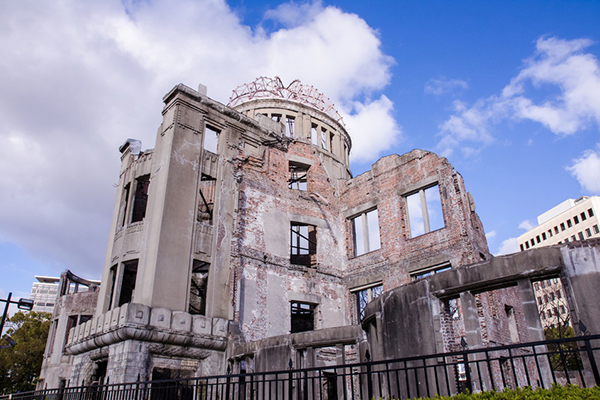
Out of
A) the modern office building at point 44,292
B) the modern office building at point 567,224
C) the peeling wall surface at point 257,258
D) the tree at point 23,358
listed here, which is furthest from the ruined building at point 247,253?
the modern office building at point 44,292

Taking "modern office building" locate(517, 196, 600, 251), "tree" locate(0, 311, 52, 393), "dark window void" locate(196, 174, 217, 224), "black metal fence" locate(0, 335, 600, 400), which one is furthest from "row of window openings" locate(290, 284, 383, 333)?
"modern office building" locate(517, 196, 600, 251)

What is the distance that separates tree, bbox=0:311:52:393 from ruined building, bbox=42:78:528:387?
10232 mm

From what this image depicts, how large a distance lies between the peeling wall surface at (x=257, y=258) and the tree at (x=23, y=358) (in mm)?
9894

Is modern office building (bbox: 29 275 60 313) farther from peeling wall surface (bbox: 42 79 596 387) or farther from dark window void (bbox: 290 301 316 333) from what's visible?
dark window void (bbox: 290 301 316 333)

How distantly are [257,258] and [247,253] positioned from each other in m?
0.50

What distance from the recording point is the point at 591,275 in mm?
7824

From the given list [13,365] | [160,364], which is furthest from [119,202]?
[13,365]

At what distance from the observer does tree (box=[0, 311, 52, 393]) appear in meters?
30.9

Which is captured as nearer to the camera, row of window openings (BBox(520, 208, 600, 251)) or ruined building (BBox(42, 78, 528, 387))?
ruined building (BBox(42, 78, 528, 387))

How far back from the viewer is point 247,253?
18.0 metres

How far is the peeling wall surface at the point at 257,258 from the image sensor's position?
13.9 meters

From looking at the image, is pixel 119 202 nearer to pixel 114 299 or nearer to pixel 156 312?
pixel 114 299

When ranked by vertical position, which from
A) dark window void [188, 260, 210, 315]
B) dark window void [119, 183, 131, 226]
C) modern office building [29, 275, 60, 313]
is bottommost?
dark window void [188, 260, 210, 315]

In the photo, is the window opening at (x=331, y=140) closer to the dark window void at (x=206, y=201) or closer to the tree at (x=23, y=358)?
the dark window void at (x=206, y=201)
